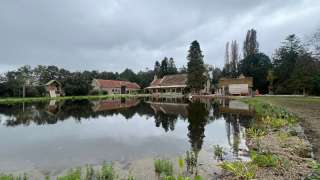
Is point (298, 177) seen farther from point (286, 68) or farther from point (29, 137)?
point (286, 68)

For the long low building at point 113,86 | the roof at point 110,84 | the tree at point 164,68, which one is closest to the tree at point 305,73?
the long low building at point 113,86

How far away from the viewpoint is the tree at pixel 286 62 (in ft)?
171

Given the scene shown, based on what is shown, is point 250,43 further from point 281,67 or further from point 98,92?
point 98,92

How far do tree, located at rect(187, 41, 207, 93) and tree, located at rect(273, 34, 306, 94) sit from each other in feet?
46.0

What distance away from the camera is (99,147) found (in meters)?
11.2

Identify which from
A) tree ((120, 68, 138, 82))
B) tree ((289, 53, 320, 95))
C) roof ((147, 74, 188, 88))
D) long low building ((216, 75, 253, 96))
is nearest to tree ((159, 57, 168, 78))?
roof ((147, 74, 188, 88))

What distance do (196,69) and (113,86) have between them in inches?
1166

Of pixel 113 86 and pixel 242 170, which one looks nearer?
pixel 242 170

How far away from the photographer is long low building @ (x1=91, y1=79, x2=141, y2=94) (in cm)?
7625

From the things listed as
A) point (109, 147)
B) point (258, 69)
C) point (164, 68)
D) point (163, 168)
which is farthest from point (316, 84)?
point (164, 68)

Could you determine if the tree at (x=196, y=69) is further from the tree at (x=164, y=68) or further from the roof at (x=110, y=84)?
the tree at (x=164, y=68)

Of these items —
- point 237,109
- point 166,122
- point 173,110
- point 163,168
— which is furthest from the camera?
point 173,110

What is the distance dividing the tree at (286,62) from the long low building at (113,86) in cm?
4096

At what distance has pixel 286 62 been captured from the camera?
53.4m
